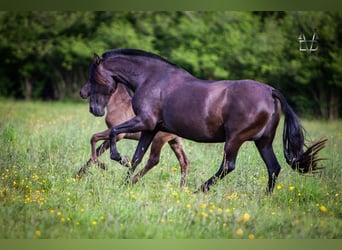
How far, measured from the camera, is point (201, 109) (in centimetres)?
500

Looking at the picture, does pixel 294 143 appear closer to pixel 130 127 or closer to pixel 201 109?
pixel 201 109

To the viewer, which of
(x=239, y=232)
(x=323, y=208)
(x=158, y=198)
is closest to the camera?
(x=239, y=232)

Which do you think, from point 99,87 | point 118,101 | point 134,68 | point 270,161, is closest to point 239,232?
point 270,161

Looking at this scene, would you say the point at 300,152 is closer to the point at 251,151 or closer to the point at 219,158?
the point at 251,151

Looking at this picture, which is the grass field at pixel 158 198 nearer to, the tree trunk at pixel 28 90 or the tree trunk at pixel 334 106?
the tree trunk at pixel 334 106

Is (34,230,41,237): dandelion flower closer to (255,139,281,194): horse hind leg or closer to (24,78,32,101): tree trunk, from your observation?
(255,139,281,194): horse hind leg

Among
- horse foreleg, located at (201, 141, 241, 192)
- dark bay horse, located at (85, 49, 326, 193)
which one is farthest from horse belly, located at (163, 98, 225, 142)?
horse foreleg, located at (201, 141, 241, 192)

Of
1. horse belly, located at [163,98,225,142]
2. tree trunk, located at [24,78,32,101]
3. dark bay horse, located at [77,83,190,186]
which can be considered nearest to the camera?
horse belly, located at [163,98,225,142]

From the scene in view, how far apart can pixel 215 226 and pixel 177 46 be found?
10.5 feet

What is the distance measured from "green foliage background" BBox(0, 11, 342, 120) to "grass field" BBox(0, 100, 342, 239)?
2.26 feet

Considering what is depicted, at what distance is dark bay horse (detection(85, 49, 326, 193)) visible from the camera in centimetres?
484

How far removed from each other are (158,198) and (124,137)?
1.14 metres

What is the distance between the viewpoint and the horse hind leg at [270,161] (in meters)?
5.02

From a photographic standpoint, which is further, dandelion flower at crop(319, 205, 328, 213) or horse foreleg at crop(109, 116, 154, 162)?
horse foreleg at crop(109, 116, 154, 162)
